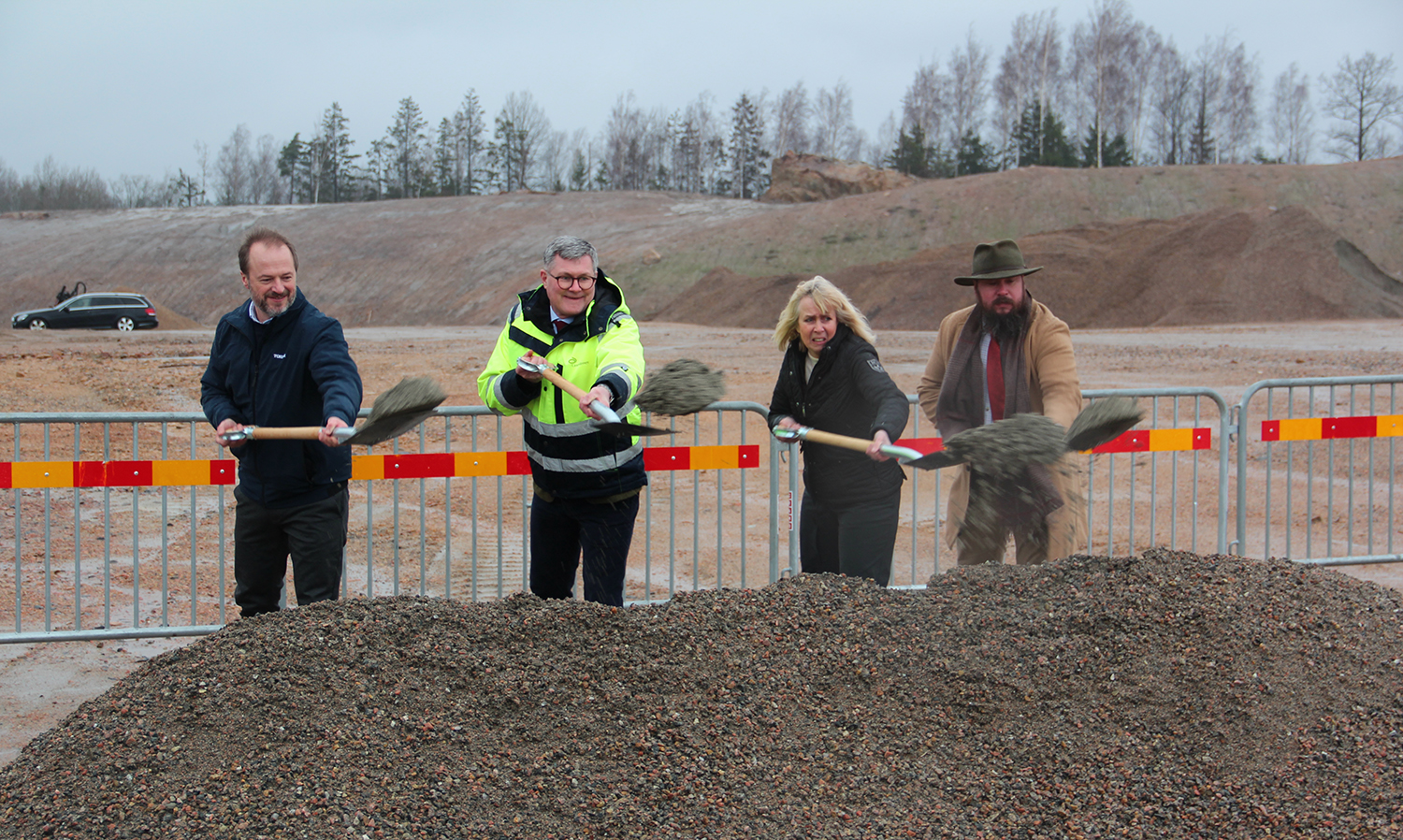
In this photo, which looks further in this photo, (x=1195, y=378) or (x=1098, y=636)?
(x=1195, y=378)

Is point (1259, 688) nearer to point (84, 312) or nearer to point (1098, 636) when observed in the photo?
point (1098, 636)

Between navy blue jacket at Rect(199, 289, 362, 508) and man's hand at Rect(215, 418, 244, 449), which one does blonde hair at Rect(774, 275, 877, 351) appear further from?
man's hand at Rect(215, 418, 244, 449)

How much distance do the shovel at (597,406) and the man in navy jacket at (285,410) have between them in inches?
28.2

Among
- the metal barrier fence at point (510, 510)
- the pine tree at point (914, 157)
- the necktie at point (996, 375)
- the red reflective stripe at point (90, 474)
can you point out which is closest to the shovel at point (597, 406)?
the metal barrier fence at point (510, 510)

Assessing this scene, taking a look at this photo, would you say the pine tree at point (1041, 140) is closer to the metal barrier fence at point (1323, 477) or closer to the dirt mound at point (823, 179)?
the dirt mound at point (823, 179)

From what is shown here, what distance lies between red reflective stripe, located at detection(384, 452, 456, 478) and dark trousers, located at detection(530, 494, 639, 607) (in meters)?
1.48

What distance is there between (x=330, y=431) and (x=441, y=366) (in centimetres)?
1450

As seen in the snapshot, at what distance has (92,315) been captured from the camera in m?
30.4

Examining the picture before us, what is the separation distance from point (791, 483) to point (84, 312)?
31.4 m

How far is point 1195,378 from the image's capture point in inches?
621

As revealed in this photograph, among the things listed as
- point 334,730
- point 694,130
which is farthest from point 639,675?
point 694,130

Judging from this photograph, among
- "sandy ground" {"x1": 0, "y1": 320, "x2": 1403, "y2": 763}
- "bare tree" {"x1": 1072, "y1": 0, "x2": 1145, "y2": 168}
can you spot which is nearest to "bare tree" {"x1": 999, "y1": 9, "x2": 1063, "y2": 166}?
"bare tree" {"x1": 1072, "y1": 0, "x2": 1145, "y2": 168}

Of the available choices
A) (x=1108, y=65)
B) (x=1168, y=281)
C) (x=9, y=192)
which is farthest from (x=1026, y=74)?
(x=9, y=192)

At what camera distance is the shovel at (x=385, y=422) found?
3.68 metres
